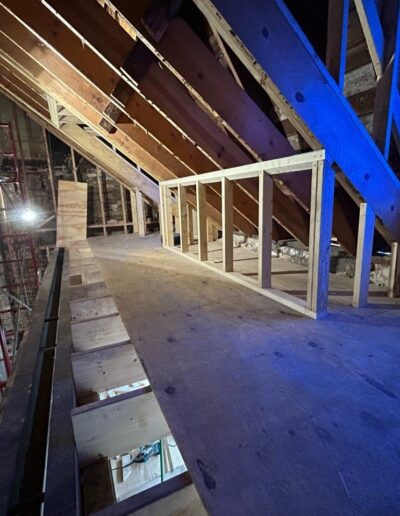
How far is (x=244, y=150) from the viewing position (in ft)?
8.86

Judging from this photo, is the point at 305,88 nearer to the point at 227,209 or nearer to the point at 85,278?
the point at 227,209

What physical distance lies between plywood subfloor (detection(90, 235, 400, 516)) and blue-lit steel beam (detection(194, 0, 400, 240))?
845 mm

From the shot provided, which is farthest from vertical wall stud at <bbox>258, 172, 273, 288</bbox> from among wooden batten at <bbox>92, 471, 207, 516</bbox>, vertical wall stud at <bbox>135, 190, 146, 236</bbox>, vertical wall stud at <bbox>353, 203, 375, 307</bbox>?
vertical wall stud at <bbox>135, 190, 146, 236</bbox>

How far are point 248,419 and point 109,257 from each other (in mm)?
3369

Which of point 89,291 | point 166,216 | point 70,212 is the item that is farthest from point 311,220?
point 70,212

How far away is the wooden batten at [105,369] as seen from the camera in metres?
1.22

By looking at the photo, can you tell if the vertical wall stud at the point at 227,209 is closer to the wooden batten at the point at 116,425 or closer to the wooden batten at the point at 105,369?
the wooden batten at the point at 105,369

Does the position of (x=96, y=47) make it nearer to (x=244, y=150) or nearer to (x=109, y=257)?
(x=244, y=150)

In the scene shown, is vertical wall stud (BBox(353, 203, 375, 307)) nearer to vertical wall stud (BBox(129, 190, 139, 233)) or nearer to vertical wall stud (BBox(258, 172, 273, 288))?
vertical wall stud (BBox(258, 172, 273, 288))

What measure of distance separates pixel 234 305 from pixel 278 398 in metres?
1.00

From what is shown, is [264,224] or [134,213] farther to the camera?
[134,213]

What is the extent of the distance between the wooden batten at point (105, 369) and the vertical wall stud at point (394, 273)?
1888mm

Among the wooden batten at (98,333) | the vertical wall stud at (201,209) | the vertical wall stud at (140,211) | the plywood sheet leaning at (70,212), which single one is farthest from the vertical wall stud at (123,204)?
the wooden batten at (98,333)

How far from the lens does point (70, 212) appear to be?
5305 millimetres
